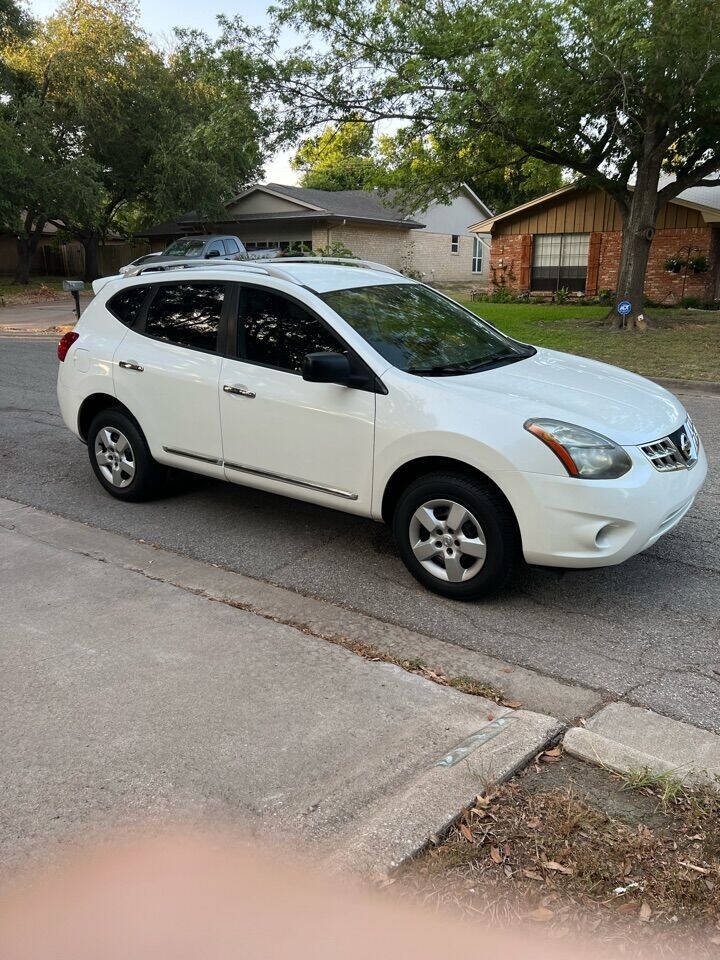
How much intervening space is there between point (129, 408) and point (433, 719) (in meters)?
3.63

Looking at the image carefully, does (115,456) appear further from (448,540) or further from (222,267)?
(448,540)

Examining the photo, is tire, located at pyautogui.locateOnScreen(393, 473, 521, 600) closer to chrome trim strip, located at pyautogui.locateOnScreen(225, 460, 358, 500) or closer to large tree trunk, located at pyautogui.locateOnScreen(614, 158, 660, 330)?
chrome trim strip, located at pyautogui.locateOnScreen(225, 460, 358, 500)

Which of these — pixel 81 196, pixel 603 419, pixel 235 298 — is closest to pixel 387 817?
pixel 603 419

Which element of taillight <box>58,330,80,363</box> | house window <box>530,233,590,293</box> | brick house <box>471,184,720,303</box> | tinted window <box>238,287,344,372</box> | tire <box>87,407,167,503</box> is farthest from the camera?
house window <box>530,233,590,293</box>

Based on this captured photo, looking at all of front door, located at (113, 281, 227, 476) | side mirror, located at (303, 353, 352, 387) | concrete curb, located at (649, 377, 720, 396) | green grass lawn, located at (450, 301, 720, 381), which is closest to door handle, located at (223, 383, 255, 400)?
front door, located at (113, 281, 227, 476)

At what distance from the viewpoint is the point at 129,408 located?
607 cm

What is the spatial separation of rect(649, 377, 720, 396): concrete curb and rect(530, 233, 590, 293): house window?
17.2 metres

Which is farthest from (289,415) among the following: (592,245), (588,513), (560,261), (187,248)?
(560,261)

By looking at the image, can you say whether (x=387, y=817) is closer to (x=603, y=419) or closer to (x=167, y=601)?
(x=167, y=601)

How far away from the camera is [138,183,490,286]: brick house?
33.7 m

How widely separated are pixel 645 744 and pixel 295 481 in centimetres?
267

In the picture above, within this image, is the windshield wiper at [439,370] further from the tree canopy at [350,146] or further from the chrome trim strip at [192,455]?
the tree canopy at [350,146]

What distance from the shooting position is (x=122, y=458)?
6.32 meters

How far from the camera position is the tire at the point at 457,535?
441 cm
